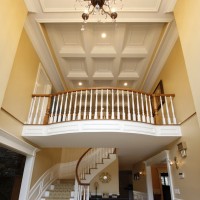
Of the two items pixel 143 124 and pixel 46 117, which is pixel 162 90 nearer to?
pixel 143 124

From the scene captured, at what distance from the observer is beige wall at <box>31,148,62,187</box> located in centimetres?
547

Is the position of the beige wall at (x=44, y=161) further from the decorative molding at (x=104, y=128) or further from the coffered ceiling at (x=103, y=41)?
the coffered ceiling at (x=103, y=41)

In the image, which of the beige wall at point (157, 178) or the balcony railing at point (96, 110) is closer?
the balcony railing at point (96, 110)

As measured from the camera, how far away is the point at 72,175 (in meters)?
8.31

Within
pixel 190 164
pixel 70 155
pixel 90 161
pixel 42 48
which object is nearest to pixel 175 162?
pixel 190 164

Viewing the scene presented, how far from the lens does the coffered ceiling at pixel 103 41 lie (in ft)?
14.1

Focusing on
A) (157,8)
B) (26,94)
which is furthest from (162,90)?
(26,94)

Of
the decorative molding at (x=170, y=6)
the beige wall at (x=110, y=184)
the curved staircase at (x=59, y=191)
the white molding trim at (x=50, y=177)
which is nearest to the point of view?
the decorative molding at (x=170, y=6)

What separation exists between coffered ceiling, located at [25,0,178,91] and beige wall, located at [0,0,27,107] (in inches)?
29.7

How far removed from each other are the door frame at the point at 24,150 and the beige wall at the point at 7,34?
3.61ft

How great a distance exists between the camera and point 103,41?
546 cm

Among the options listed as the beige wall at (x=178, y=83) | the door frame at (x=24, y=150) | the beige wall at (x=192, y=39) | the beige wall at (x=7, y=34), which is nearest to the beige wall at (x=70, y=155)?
the door frame at (x=24, y=150)

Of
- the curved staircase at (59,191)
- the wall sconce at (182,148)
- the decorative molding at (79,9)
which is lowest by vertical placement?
the curved staircase at (59,191)

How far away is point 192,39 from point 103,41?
9.51ft
